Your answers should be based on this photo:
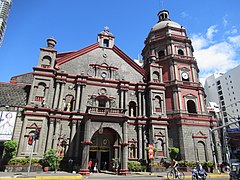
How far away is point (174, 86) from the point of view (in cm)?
2764

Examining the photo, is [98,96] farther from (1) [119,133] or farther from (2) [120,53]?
(2) [120,53]

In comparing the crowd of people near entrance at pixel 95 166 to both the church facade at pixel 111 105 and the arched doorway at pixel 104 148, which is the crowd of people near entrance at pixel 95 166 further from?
the church facade at pixel 111 105

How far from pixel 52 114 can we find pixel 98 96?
20.1 feet

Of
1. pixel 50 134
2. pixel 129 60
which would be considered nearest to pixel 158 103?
pixel 129 60

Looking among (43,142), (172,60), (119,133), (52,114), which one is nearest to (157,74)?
(172,60)

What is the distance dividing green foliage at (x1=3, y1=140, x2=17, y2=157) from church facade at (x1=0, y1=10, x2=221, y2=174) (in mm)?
743

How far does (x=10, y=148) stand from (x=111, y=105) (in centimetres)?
1213

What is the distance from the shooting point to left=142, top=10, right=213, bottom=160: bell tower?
984 inches

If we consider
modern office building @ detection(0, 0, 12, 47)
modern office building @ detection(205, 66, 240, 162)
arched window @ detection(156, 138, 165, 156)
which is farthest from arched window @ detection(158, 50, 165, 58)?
modern office building @ detection(0, 0, 12, 47)

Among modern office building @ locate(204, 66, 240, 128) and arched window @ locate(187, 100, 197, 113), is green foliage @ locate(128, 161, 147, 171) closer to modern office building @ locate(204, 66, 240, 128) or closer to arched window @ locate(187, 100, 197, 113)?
arched window @ locate(187, 100, 197, 113)

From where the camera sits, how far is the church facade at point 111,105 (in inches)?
824

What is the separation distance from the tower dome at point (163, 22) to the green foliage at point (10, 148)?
1103 inches

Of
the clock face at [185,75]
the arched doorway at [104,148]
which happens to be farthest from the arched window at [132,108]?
the clock face at [185,75]

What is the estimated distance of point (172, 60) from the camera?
29.3 m
